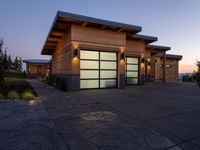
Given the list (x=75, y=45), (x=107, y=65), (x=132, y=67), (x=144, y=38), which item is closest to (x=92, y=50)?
(x=75, y=45)

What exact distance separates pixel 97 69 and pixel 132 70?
17.2ft

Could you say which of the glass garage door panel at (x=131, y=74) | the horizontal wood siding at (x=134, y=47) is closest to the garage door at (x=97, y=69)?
the glass garage door panel at (x=131, y=74)

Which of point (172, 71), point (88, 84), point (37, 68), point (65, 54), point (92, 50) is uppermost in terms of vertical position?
point (92, 50)

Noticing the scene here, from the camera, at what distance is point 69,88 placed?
10.3 metres

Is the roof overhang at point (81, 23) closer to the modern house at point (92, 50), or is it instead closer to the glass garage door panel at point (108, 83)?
the modern house at point (92, 50)

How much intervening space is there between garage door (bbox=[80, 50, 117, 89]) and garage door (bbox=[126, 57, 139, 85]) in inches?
125

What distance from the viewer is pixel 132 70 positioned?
1505 centimetres

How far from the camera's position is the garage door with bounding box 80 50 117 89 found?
10844 mm

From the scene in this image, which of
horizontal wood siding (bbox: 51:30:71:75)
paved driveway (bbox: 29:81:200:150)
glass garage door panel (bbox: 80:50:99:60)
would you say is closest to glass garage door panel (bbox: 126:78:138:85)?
glass garage door panel (bbox: 80:50:99:60)

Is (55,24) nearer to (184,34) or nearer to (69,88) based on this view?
(69,88)

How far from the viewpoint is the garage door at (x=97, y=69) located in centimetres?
1084

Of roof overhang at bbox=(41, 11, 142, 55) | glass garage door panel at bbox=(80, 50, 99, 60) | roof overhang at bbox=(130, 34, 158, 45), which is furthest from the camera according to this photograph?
roof overhang at bbox=(130, 34, 158, 45)

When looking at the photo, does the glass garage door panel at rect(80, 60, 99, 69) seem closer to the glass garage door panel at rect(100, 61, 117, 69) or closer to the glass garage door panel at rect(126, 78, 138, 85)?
the glass garage door panel at rect(100, 61, 117, 69)

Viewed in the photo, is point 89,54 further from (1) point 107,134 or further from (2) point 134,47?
(1) point 107,134
